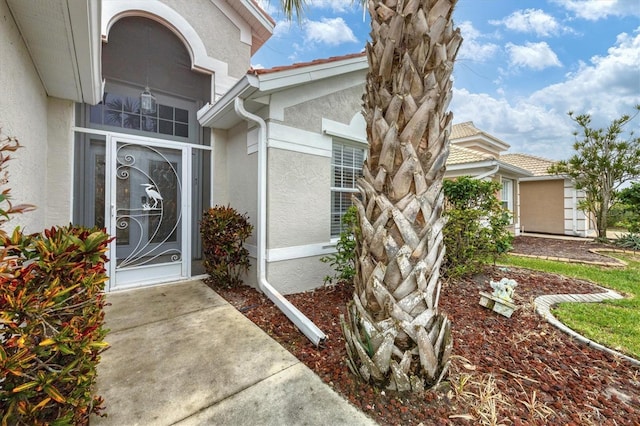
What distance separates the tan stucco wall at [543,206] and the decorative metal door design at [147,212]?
65.7 feet

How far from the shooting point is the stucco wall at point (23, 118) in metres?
2.55

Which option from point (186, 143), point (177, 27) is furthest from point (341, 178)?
point (177, 27)

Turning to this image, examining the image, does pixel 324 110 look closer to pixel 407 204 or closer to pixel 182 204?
pixel 182 204

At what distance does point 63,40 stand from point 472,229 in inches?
302

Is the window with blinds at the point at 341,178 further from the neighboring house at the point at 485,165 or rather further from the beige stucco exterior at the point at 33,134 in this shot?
the neighboring house at the point at 485,165

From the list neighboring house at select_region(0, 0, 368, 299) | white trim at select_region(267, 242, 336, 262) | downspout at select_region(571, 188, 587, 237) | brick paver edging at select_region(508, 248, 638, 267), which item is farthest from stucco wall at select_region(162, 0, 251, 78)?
downspout at select_region(571, 188, 587, 237)

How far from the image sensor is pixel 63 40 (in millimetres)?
3127

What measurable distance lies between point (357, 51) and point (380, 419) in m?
6.68

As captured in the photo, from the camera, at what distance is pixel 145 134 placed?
219 inches

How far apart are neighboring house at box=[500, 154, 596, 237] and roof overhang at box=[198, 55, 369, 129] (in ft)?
51.3

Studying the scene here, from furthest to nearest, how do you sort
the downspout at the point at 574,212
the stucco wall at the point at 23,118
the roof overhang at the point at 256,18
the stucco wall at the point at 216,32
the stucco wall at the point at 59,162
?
1. the downspout at the point at 574,212
2. the roof overhang at the point at 256,18
3. the stucco wall at the point at 216,32
4. the stucco wall at the point at 59,162
5. the stucco wall at the point at 23,118

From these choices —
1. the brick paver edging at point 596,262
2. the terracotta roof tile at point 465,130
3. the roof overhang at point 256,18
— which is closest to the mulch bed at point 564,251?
the brick paver edging at point 596,262

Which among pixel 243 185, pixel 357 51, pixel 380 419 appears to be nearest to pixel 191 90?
pixel 243 185

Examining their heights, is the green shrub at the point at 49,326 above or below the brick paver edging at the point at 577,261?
above
